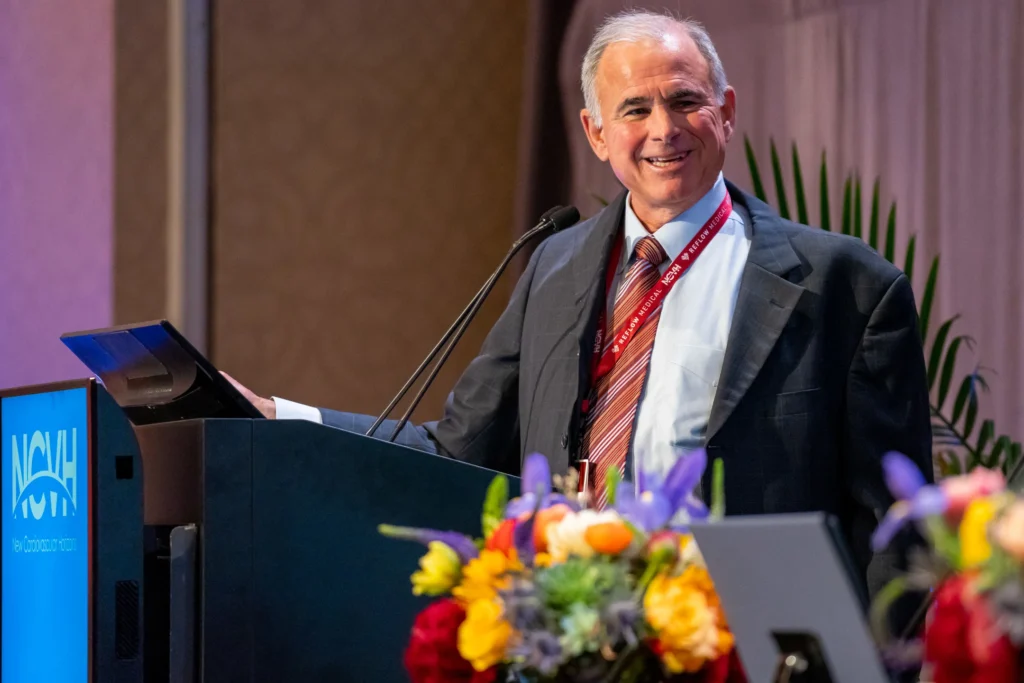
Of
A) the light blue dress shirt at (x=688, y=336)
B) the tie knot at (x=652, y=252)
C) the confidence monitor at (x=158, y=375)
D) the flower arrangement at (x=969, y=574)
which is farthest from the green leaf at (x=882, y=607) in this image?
the tie knot at (x=652, y=252)

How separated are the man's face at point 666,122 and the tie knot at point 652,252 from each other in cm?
7

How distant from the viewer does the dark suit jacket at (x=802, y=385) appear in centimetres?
192

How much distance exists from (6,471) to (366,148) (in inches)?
109

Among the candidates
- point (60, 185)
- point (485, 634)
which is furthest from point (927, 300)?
point (60, 185)

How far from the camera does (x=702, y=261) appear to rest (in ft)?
6.92

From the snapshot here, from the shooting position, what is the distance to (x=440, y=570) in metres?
1.15

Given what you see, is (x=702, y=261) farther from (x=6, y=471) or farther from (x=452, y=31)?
(x=452, y=31)

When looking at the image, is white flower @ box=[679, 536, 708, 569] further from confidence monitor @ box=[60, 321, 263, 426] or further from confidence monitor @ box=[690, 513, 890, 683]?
confidence monitor @ box=[60, 321, 263, 426]

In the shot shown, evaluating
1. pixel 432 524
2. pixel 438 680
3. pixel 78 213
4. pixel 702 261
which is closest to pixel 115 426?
pixel 432 524

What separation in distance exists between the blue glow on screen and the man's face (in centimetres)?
93

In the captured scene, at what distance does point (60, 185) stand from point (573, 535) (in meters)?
3.62

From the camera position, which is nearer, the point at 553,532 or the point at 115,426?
the point at 553,532

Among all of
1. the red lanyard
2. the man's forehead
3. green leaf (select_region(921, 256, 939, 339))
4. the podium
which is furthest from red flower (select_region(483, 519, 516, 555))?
green leaf (select_region(921, 256, 939, 339))

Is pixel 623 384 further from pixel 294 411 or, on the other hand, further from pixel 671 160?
pixel 294 411
